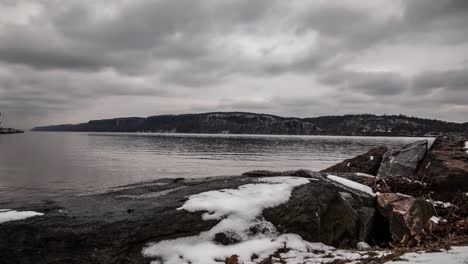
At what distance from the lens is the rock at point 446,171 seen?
37.2ft

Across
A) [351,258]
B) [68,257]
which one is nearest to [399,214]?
[351,258]

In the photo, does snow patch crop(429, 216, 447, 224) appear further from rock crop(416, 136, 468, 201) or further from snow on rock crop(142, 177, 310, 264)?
snow on rock crop(142, 177, 310, 264)

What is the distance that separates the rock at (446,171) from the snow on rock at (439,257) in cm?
595

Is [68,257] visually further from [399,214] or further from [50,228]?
[399,214]

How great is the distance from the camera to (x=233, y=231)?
7.45 m

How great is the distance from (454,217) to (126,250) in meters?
8.48

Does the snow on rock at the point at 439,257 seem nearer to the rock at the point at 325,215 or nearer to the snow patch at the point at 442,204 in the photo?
the rock at the point at 325,215

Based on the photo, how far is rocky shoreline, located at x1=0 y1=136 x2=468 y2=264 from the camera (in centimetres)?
657

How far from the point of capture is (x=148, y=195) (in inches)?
360

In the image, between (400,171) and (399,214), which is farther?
(400,171)

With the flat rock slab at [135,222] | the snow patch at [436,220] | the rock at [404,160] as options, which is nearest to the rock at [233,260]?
the flat rock slab at [135,222]

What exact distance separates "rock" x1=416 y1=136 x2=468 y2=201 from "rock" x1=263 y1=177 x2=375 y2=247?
3127 mm

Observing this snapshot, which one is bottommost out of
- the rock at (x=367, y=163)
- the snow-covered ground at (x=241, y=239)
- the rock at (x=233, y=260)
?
the rock at (x=233, y=260)

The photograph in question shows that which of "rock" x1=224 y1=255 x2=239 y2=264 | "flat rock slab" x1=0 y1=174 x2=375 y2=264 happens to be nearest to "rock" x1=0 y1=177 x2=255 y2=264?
"flat rock slab" x1=0 y1=174 x2=375 y2=264
